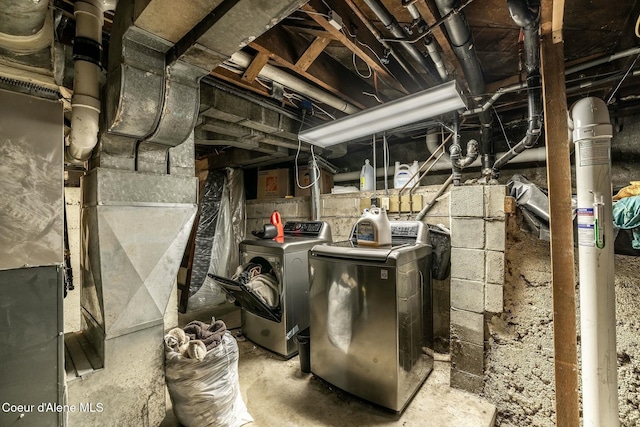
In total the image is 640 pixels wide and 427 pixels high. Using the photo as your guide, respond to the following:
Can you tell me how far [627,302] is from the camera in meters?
1.59

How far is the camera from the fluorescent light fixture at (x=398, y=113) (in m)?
1.79

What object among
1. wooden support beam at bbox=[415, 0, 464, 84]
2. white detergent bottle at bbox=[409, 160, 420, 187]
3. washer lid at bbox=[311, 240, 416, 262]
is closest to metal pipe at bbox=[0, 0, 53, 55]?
wooden support beam at bbox=[415, 0, 464, 84]

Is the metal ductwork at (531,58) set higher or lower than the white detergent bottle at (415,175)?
higher

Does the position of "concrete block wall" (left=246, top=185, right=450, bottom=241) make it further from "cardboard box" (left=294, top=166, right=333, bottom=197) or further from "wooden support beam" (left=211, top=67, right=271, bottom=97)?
"wooden support beam" (left=211, top=67, right=271, bottom=97)

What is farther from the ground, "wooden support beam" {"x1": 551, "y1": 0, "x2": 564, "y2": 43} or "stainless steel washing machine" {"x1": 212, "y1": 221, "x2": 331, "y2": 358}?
"wooden support beam" {"x1": 551, "y1": 0, "x2": 564, "y2": 43}

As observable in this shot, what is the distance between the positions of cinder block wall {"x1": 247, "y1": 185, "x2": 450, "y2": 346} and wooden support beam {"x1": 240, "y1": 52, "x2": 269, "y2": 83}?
1.79 m

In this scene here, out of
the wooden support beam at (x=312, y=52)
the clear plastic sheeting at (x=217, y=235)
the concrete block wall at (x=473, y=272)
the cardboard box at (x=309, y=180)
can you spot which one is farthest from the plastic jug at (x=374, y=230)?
the clear plastic sheeting at (x=217, y=235)

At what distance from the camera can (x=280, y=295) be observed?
251cm

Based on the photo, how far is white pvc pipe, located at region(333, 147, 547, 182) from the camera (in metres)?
2.42

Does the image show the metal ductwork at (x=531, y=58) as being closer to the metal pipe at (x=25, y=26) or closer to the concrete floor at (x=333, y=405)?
the concrete floor at (x=333, y=405)

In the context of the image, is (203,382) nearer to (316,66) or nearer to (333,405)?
(333,405)

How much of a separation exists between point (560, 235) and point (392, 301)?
100 centimetres

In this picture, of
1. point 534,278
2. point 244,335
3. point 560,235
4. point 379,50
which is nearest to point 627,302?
point 534,278

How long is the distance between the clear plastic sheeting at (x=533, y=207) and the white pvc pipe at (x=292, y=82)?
Result: 1.67 meters
